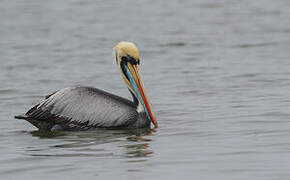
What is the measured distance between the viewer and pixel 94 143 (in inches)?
260

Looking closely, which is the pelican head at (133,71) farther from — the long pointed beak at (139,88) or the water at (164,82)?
the water at (164,82)

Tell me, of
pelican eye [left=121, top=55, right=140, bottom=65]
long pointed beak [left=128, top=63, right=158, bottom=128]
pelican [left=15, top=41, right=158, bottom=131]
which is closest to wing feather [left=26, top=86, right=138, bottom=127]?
pelican [left=15, top=41, right=158, bottom=131]

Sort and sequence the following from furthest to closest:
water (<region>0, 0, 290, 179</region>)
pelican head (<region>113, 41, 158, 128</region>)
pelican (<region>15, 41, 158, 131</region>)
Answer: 1. pelican head (<region>113, 41, 158, 128</region>)
2. pelican (<region>15, 41, 158, 131</region>)
3. water (<region>0, 0, 290, 179</region>)

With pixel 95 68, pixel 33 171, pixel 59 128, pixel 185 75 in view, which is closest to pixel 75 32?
pixel 95 68

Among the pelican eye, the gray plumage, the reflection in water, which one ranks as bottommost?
the reflection in water

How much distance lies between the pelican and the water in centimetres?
17

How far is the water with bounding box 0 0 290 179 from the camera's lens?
561 cm

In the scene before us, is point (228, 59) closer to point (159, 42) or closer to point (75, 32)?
point (159, 42)

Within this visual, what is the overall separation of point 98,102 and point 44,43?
7798 millimetres

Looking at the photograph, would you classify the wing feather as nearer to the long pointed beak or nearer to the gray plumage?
the gray plumage

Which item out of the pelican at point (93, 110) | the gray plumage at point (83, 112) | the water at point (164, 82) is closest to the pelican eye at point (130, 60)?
the pelican at point (93, 110)

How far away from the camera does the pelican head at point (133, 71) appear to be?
743 centimetres

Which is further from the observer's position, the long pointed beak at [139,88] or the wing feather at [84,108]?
the long pointed beak at [139,88]

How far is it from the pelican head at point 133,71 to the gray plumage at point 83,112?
8 centimetres
